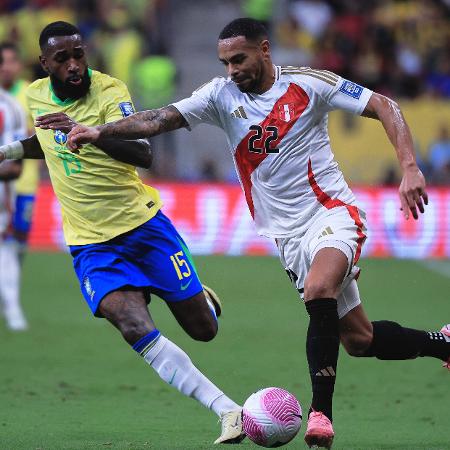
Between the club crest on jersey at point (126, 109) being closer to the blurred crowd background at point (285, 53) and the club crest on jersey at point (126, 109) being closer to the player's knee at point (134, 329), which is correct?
the player's knee at point (134, 329)

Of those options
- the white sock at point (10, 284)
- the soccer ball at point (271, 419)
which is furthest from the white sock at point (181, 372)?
the white sock at point (10, 284)

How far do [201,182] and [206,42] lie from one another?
6.38m

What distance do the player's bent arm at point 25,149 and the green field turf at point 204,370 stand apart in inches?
68.5

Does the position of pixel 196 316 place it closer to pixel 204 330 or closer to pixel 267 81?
pixel 204 330

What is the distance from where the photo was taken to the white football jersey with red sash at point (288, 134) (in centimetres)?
726

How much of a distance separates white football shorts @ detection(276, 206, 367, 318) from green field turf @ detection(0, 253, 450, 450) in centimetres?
92

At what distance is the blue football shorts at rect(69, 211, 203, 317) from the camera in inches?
301

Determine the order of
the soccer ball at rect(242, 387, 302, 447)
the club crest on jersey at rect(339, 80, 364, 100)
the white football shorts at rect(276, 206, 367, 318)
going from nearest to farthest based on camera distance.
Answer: the soccer ball at rect(242, 387, 302, 447) < the white football shorts at rect(276, 206, 367, 318) < the club crest on jersey at rect(339, 80, 364, 100)

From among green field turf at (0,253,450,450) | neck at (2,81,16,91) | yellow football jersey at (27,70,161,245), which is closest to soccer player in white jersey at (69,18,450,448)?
yellow football jersey at (27,70,161,245)

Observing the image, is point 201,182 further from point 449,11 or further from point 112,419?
point 112,419

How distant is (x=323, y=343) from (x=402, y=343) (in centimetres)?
126

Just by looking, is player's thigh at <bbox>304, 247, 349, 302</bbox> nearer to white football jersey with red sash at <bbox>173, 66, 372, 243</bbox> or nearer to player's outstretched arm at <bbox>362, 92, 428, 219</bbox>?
white football jersey with red sash at <bbox>173, 66, 372, 243</bbox>

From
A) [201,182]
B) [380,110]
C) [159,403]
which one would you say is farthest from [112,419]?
[201,182]

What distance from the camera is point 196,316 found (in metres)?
8.15
